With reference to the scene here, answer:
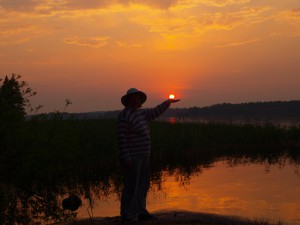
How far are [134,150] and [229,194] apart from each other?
5442 mm

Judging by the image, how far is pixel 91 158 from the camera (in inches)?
683

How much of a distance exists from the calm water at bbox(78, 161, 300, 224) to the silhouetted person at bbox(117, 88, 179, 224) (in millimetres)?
2550

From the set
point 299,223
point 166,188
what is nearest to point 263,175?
point 166,188

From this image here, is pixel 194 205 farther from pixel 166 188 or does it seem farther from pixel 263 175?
pixel 263 175

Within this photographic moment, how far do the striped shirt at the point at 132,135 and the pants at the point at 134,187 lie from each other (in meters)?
0.15

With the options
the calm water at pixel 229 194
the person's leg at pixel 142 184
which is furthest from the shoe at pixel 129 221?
the calm water at pixel 229 194

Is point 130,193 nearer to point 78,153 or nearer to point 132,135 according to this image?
point 132,135

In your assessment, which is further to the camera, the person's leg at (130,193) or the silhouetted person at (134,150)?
the person's leg at (130,193)

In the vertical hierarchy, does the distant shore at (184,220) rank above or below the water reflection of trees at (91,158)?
below

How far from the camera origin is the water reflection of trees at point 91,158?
8633 mm

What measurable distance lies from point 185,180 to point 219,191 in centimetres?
223

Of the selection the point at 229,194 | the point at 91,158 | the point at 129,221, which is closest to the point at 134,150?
the point at 129,221

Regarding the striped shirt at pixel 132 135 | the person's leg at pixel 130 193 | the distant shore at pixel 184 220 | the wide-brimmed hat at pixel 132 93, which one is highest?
the wide-brimmed hat at pixel 132 93

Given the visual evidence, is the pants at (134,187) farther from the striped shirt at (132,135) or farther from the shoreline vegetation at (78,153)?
the shoreline vegetation at (78,153)
